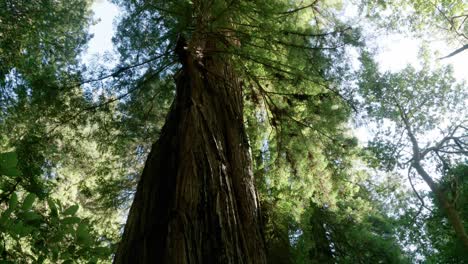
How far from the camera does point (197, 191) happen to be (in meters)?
2.40

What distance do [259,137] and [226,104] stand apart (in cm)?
206

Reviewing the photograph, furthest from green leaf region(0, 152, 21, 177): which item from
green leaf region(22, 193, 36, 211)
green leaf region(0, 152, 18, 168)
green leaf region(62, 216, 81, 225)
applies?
green leaf region(62, 216, 81, 225)

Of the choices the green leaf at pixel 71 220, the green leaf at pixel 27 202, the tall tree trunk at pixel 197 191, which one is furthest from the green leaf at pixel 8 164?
the tall tree trunk at pixel 197 191

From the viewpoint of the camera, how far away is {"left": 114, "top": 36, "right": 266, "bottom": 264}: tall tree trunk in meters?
2.21

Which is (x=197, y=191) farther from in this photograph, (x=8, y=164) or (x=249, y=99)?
(x=249, y=99)

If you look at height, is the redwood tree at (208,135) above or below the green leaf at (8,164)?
above

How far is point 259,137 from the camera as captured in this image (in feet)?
18.1

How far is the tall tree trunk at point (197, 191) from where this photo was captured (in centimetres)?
221

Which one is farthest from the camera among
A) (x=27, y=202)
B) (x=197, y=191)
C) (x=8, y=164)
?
(x=197, y=191)

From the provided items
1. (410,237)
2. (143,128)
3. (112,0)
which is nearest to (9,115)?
(143,128)

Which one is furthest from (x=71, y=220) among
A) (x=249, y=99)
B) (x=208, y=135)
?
(x=249, y=99)

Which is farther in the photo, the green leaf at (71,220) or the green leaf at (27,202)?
the green leaf at (71,220)

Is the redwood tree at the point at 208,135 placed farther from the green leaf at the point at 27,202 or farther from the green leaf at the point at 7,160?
the green leaf at the point at 7,160

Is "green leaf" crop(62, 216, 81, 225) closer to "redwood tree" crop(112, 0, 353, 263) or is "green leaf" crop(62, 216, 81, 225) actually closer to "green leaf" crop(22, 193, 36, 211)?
"green leaf" crop(22, 193, 36, 211)
